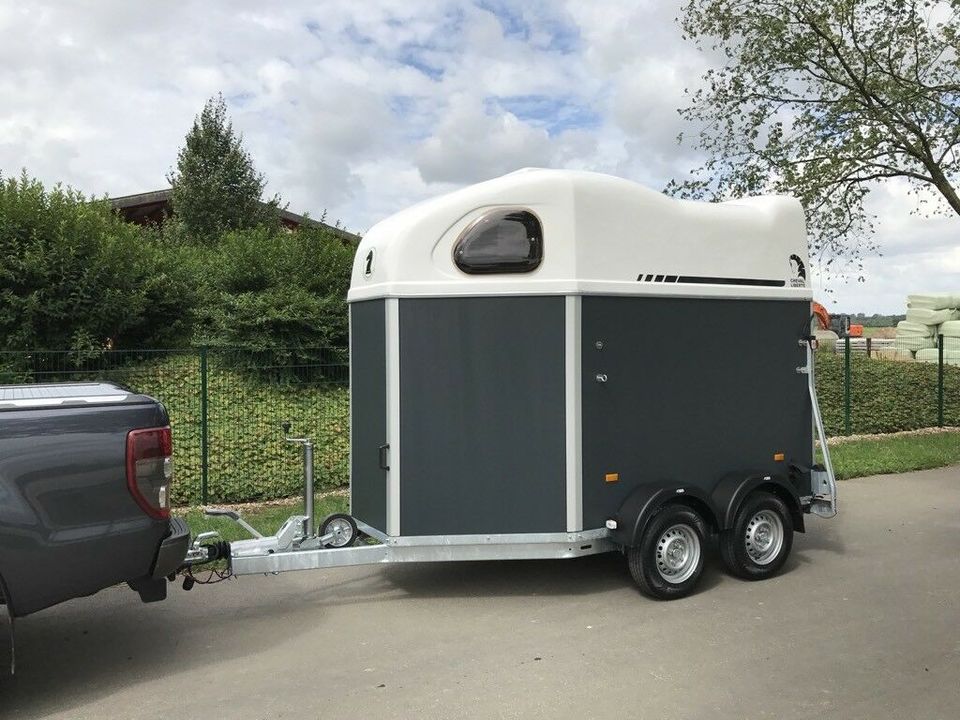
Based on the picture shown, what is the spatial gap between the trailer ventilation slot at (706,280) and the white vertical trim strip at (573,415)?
2.16 ft

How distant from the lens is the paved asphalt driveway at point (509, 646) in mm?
4469

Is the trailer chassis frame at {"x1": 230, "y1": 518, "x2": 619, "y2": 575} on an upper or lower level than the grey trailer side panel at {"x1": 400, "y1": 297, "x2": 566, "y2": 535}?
lower

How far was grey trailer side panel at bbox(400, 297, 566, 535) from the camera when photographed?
600 cm

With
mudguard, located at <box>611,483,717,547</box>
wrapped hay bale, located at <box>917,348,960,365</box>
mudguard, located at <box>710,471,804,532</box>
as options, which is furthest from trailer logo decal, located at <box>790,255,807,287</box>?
wrapped hay bale, located at <box>917,348,960,365</box>

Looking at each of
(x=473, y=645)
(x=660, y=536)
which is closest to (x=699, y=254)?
(x=660, y=536)

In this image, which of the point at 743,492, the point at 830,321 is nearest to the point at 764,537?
the point at 743,492

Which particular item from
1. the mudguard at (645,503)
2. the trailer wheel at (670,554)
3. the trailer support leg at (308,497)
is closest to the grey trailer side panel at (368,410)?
the trailer support leg at (308,497)

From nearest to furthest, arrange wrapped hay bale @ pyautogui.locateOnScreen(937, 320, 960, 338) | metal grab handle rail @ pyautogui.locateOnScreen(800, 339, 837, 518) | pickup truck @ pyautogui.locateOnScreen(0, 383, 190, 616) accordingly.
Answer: pickup truck @ pyautogui.locateOnScreen(0, 383, 190, 616), metal grab handle rail @ pyautogui.locateOnScreen(800, 339, 837, 518), wrapped hay bale @ pyautogui.locateOnScreen(937, 320, 960, 338)

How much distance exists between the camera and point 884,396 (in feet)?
52.6

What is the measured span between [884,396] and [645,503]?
1183cm

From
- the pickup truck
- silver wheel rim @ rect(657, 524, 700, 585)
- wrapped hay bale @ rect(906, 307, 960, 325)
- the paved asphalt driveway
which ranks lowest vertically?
the paved asphalt driveway

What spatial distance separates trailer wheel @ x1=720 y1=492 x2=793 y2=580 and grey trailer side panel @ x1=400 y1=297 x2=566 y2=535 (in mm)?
1503

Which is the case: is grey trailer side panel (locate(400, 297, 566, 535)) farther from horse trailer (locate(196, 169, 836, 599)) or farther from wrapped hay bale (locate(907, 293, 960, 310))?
wrapped hay bale (locate(907, 293, 960, 310))

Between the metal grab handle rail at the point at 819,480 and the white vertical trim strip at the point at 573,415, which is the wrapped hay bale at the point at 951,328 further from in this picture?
the white vertical trim strip at the point at 573,415
